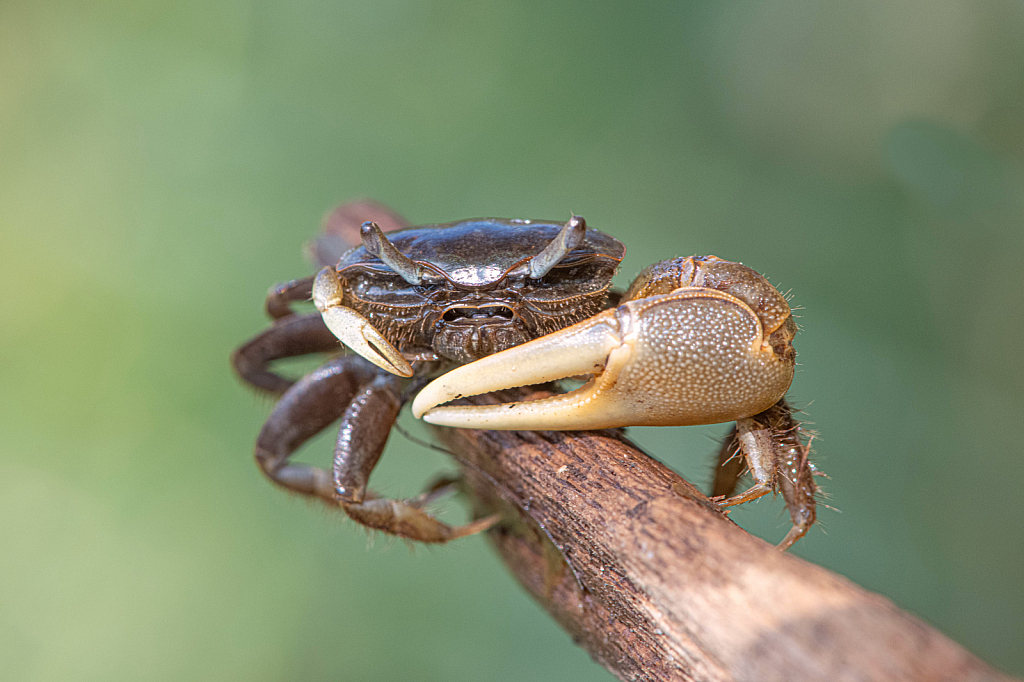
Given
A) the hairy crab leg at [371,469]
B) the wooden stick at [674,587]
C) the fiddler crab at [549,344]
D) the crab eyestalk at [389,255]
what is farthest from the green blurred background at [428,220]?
the crab eyestalk at [389,255]

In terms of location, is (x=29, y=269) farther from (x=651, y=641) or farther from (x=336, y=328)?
(x=651, y=641)

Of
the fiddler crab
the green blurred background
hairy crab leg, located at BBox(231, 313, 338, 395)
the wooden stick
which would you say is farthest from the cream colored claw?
the green blurred background

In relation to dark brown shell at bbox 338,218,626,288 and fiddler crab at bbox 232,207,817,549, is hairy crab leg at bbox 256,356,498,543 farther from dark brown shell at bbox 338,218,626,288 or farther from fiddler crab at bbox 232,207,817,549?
dark brown shell at bbox 338,218,626,288

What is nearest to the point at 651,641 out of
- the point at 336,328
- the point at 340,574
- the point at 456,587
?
Answer: the point at 336,328

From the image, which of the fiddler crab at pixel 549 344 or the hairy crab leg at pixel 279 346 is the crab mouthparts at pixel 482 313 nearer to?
the fiddler crab at pixel 549 344

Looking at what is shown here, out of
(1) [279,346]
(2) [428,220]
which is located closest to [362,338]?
(1) [279,346]
